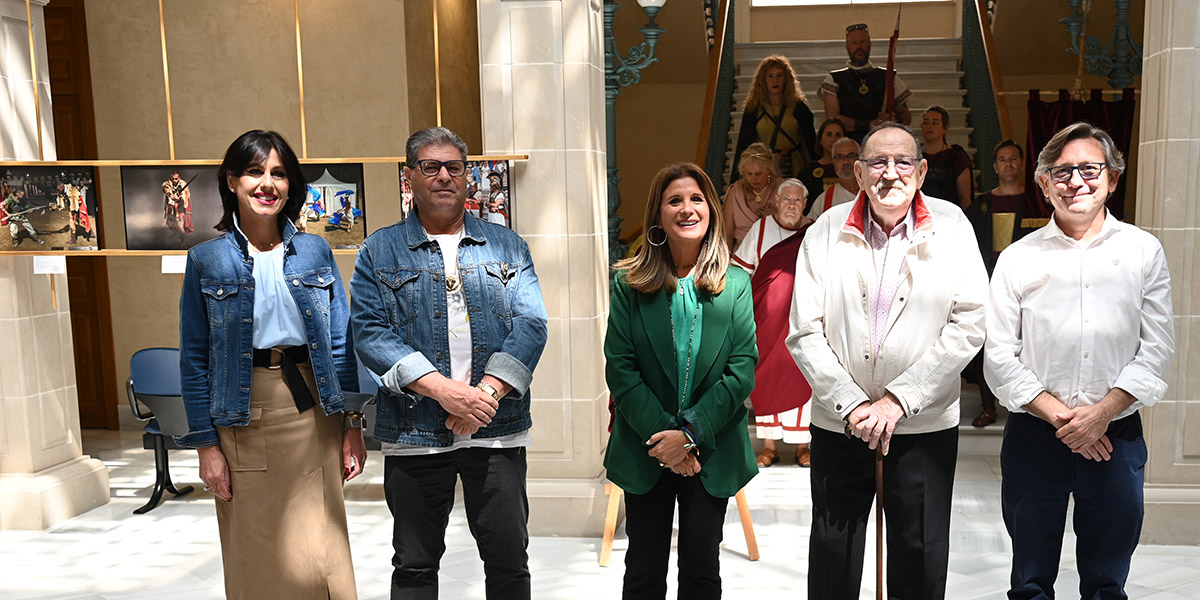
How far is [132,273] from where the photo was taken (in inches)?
292

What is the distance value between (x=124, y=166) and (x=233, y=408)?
8.70 ft

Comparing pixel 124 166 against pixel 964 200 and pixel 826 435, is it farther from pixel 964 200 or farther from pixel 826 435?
pixel 964 200

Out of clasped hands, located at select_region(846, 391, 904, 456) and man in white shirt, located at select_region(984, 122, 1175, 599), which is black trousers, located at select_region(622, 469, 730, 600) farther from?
man in white shirt, located at select_region(984, 122, 1175, 599)

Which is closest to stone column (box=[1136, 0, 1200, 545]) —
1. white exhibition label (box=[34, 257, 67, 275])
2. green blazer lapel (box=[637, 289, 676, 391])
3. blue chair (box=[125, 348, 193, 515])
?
green blazer lapel (box=[637, 289, 676, 391])

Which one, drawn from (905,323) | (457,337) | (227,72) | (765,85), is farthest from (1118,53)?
(227,72)

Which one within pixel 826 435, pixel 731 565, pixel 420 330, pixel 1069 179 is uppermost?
pixel 1069 179

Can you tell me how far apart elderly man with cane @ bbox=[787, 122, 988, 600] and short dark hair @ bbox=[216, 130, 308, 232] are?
1599mm

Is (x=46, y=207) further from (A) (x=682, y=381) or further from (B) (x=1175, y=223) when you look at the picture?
(B) (x=1175, y=223)

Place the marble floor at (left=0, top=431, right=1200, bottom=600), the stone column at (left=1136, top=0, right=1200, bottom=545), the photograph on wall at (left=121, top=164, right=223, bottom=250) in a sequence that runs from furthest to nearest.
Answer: the photograph on wall at (left=121, top=164, right=223, bottom=250) → the stone column at (left=1136, top=0, right=1200, bottom=545) → the marble floor at (left=0, top=431, right=1200, bottom=600)

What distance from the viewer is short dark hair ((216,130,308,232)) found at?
2.85 meters

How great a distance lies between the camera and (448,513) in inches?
116

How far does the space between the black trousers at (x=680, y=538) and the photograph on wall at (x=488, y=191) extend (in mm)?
2057

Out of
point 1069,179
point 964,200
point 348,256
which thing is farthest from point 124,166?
point 964,200

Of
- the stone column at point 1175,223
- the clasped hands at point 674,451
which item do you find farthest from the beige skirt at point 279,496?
the stone column at point 1175,223
